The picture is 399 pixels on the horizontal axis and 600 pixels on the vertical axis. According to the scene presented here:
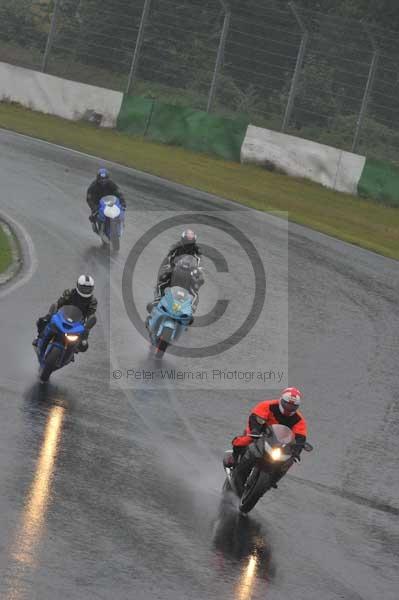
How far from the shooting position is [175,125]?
1453 inches

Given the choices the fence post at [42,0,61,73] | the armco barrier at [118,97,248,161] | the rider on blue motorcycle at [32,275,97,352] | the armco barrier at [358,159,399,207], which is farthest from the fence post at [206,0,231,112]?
the rider on blue motorcycle at [32,275,97,352]

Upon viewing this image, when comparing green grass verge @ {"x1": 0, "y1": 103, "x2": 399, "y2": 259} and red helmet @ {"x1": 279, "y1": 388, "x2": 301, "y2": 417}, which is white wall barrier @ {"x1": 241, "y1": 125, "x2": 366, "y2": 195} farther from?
red helmet @ {"x1": 279, "y1": 388, "x2": 301, "y2": 417}

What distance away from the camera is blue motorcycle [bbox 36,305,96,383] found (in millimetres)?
13445

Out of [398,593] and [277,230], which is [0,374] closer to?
[398,593]

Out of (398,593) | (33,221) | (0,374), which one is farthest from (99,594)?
(33,221)

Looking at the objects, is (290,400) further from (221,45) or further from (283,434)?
(221,45)

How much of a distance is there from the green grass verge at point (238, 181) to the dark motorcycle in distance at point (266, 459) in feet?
57.1

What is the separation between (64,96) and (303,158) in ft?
27.7

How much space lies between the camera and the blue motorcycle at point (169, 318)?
15.9 meters

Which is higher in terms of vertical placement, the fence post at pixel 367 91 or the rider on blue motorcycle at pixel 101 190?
the fence post at pixel 367 91

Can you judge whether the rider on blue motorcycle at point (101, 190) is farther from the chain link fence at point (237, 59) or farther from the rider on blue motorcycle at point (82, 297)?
the chain link fence at point (237, 59)

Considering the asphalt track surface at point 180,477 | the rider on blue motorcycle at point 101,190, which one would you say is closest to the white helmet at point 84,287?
the asphalt track surface at point 180,477

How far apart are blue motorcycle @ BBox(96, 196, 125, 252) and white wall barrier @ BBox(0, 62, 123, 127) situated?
15246mm

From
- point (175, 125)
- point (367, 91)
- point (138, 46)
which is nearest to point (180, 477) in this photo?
point (367, 91)
